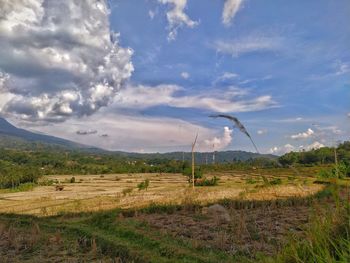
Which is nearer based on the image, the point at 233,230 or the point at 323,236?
the point at 323,236

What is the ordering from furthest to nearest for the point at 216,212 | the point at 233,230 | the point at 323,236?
1. the point at 216,212
2. the point at 233,230
3. the point at 323,236

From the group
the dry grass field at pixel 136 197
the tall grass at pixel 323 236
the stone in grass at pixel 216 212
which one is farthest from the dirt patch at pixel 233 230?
the tall grass at pixel 323 236

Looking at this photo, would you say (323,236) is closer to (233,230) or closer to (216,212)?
(233,230)

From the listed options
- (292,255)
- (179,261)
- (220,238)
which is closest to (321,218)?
(292,255)

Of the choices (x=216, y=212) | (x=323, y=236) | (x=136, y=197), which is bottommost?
(x=136, y=197)

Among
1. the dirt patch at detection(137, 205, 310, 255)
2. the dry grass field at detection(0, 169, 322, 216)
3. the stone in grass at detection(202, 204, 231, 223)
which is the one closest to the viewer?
the dirt patch at detection(137, 205, 310, 255)

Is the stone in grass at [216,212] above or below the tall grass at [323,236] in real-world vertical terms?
below

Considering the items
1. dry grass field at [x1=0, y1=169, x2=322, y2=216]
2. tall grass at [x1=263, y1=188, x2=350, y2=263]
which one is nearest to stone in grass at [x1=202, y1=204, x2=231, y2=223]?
dry grass field at [x1=0, y1=169, x2=322, y2=216]

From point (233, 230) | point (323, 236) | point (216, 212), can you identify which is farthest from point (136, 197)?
point (323, 236)

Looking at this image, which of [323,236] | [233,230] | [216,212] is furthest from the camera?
[216,212]

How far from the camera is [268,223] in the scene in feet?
54.4

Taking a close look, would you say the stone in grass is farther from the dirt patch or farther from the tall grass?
the tall grass

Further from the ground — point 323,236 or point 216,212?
point 323,236

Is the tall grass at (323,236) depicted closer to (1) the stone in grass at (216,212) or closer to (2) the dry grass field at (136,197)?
(2) the dry grass field at (136,197)
